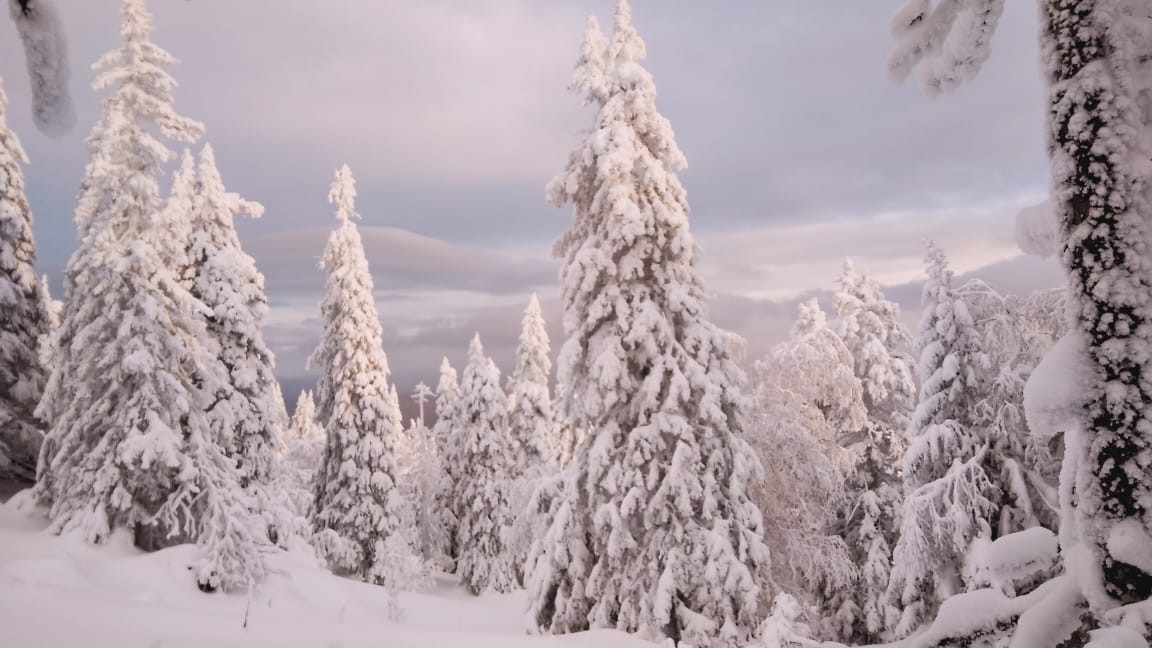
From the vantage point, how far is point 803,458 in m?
15.6

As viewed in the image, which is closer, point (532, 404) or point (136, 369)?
point (136, 369)

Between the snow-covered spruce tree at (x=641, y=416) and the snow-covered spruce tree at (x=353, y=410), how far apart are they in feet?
57.2

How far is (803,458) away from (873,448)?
5437 mm

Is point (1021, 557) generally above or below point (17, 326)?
below

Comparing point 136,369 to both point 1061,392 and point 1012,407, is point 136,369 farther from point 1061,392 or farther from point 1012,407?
point 1012,407

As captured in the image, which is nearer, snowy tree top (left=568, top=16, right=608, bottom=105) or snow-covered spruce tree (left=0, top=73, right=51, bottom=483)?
snowy tree top (left=568, top=16, right=608, bottom=105)

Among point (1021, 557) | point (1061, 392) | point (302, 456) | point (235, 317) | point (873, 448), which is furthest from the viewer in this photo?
point (302, 456)

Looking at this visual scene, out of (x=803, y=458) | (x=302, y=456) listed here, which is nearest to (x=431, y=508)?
(x=302, y=456)

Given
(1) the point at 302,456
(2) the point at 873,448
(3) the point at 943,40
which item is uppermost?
(3) the point at 943,40

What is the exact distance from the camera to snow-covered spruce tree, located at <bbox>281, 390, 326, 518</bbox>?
31000 mm

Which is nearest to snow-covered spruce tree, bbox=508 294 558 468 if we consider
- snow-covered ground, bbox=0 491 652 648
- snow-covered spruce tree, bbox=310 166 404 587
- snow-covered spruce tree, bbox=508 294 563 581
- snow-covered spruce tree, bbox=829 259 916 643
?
snow-covered spruce tree, bbox=508 294 563 581

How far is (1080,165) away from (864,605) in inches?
772

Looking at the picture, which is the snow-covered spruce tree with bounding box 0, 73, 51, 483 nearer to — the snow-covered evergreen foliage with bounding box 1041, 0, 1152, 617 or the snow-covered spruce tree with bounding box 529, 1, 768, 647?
the snow-covered spruce tree with bounding box 529, 1, 768, 647

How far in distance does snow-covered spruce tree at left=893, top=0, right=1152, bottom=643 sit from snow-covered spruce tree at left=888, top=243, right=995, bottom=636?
525 inches
